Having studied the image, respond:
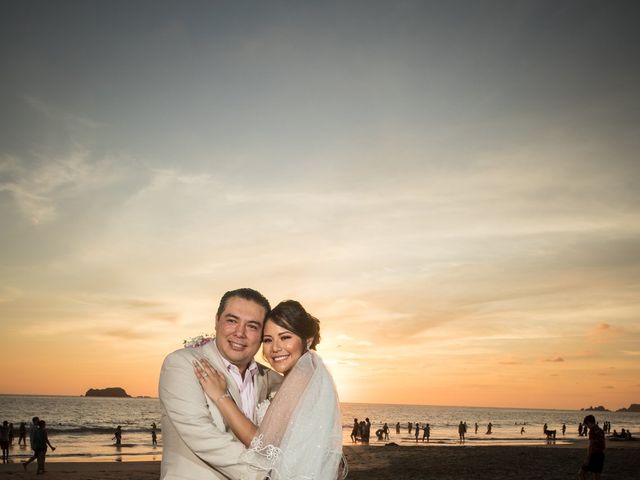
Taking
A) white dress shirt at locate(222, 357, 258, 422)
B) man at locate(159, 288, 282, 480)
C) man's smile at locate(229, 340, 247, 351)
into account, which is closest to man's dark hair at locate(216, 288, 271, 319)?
man at locate(159, 288, 282, 480)

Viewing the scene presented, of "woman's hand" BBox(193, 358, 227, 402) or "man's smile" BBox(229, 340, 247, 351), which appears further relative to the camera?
"man's smile" BBox(229, 340, 247, 351)

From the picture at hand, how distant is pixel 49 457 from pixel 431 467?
21871mm

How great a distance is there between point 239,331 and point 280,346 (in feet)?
1.61

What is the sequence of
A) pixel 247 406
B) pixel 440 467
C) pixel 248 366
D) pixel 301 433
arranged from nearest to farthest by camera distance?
1. pixel 301 433
2. pixel 247 406
3. pixel 248 366
4. pixel 440 467

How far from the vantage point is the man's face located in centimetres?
446

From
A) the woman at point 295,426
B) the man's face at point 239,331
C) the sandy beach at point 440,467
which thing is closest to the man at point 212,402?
the man's face at point 239,331

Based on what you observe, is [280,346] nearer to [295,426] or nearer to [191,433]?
[295,426]

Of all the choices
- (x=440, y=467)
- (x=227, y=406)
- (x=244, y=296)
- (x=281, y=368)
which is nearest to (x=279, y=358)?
(x=281, y=368)

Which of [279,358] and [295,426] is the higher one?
[279,358]

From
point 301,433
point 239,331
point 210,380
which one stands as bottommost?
point 301,433

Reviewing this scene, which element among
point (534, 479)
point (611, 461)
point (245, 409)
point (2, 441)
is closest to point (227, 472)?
point (245, 409)

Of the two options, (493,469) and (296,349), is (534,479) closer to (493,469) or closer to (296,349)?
(493,469)

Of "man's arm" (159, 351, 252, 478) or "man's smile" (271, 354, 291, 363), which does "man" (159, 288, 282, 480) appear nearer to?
"man's arm" (159, 351, 252, 478)

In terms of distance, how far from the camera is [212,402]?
4184 millimetres
